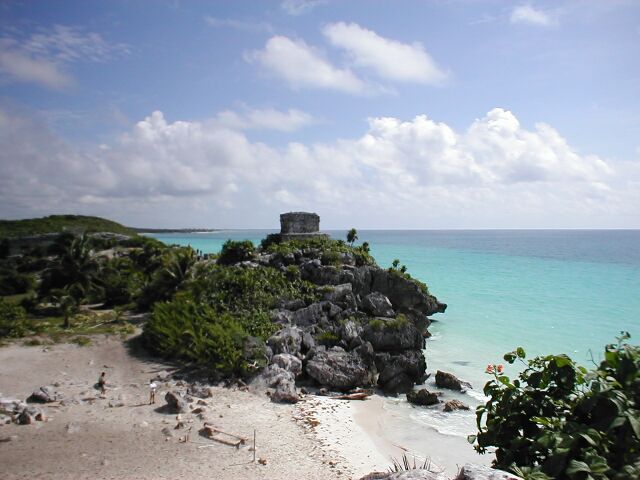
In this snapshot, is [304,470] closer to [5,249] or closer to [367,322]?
[367,322]

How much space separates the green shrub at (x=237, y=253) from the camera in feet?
116

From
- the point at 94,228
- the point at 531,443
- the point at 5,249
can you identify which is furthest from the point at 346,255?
the point at 94,228

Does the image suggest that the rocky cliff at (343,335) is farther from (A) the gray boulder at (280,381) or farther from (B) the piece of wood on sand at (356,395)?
(B) the piece of wood on sand at (356,395)

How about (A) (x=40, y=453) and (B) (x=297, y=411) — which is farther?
(B) (x=297, y=411)

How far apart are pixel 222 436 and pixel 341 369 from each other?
25.3 ft

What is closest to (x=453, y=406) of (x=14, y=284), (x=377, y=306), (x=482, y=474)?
(x=377, y=306)

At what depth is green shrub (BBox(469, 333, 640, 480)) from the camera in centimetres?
425

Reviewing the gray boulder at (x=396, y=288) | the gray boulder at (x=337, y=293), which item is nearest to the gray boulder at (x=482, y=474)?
the gray boulder at (x=337, y=293)

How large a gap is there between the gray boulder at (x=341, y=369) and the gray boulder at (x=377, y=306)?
5.21 metres

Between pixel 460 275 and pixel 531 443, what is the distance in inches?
2472

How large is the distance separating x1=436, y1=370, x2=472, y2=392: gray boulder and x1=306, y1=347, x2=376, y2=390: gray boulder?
3.23 m

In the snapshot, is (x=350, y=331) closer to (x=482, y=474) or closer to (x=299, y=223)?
(x=482, y=474)

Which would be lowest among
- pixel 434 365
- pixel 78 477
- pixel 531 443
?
pixel 434 365

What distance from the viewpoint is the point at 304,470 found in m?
11.4
